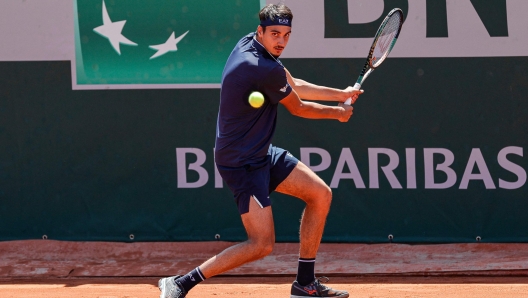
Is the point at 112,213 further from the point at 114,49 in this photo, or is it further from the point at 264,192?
the point at 264,192

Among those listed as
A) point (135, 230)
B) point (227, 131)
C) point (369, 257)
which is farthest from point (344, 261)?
point (227, 131)

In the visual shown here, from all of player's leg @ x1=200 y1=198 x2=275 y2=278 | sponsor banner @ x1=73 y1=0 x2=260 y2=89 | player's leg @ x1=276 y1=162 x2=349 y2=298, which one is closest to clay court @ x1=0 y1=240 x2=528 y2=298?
player's leg @ x1=276 y1=162 x2=349 y2=298

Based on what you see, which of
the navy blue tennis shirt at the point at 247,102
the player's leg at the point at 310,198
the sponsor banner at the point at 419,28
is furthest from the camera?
the sponsor banner at the point at 419,28

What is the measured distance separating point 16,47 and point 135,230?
4.70 ft

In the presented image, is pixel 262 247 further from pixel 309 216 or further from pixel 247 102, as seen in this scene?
pixel 247 102

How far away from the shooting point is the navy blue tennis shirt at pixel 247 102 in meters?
3.48

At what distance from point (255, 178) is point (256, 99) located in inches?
15.2

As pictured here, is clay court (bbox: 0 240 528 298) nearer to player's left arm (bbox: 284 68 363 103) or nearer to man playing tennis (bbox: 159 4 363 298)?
man playing tennis (bbox: 159 4 363 298)

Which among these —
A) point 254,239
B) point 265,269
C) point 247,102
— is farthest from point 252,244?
point 265,269

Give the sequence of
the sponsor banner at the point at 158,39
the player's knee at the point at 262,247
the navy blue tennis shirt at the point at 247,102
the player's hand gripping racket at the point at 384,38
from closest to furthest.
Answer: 1. the navy blue tennis shirt at the point at 247,102
2. the player's knee at the point at 262,247
3. the player's hand gripping racket at the point at 384,38
4. the sponsor banner at the point at 158,39

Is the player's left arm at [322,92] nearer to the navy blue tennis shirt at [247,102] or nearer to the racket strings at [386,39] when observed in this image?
the navy blue tennis shirt at [247,102]

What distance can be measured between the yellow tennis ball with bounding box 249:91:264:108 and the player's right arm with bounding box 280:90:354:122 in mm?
126

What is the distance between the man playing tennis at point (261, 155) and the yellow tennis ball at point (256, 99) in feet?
0.08

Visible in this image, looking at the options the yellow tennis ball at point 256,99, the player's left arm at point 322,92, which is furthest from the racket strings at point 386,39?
the yellow tennis ball at point 256,99
